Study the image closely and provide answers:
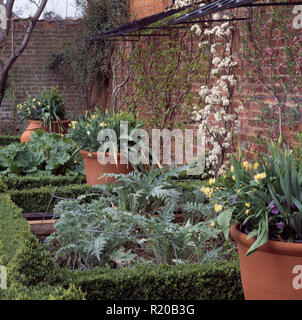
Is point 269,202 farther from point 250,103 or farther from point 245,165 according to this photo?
point 250,103

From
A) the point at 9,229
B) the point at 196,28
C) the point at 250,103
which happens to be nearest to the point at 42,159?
the point at 196,28

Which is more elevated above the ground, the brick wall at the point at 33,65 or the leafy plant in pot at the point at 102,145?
the brick wall at the point at 33,65

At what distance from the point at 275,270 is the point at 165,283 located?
74cm

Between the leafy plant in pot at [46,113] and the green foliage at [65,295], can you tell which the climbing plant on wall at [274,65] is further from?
the leafy plant in pot at [46,113]

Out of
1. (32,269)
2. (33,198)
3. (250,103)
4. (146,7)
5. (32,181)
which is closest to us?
(32,269)

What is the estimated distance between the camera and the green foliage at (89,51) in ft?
35.8

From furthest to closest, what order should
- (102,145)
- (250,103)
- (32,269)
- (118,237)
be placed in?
(102,145) < (250,103) < (118,237) < (32,269)

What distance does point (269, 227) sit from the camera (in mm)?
2555

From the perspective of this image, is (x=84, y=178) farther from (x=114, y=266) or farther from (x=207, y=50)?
(x=114, y=266)

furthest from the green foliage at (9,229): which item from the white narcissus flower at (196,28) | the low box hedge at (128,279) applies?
the white narcissus flower at (196,28)

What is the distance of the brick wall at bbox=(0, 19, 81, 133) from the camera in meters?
12.6

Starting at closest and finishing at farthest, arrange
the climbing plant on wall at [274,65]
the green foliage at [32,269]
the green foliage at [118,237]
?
the green foliage at [32,269] → the green foliage at [118,237] → the climbing plant on wall at [274,65]

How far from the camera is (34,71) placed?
1280cm

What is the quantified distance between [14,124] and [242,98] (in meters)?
8.35
